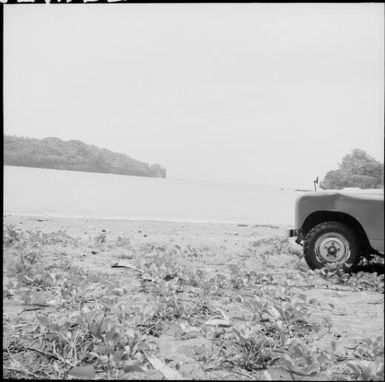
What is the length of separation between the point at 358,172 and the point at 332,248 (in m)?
1.13

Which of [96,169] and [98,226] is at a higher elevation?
[96,169]

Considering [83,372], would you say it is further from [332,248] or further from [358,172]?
[332,248]

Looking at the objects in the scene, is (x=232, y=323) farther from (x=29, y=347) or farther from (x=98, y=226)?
(x=98, y=226)

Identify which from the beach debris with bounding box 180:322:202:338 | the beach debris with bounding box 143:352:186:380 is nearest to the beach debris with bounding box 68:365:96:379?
the beach debris with bounding box 143:352:186:380

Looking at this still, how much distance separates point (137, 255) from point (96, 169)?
1271 millimetres

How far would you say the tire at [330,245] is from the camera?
3.91 metres

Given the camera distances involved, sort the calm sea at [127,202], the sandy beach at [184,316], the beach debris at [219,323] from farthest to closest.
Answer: the calm sea at [127,202] < the beach debris at [219,323] < the sandy beach at [184,316]

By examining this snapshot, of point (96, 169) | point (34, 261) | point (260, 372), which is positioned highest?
point (96, 169)

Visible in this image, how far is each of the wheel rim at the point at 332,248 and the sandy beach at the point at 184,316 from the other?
0.21 meters

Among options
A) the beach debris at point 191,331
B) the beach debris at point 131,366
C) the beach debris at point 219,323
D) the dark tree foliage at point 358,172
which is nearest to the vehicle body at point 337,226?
the dark tree foliage at point 358,172

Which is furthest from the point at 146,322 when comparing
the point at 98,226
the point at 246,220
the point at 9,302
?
the point at 246,220

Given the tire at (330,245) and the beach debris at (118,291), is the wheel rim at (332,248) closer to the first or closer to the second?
the tire at (330,245)

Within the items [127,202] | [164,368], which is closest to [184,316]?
[164,368]

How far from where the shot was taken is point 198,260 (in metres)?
5.00
